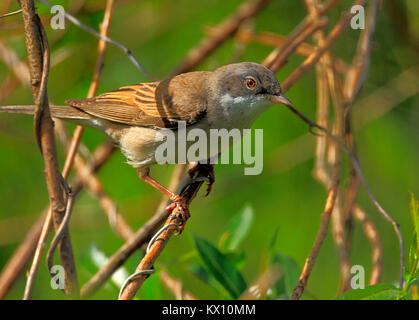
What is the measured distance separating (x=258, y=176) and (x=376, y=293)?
319 cm

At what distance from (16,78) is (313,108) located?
3.08 m

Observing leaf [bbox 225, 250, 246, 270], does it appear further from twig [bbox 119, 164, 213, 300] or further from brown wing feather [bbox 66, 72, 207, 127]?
brown wing feather [bbox 66, 72, 207, 127]

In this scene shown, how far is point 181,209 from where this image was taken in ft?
11.0

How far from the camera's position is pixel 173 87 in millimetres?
3914

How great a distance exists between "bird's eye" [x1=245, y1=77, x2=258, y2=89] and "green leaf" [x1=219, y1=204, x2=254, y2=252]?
0.89 metres

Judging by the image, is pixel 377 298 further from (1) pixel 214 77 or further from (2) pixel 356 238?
(2) pixel 356 238

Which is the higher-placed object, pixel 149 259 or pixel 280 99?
pixel 280 99

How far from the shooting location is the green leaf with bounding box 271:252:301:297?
3340 millimetres

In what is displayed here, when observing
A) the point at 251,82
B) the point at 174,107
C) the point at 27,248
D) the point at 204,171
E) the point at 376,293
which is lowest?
the point at 376,293

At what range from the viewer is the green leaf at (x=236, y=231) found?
3.50 metres

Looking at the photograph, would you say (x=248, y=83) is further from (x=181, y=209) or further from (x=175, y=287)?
(x=175, y=287)

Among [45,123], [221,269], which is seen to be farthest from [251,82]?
[45,123]


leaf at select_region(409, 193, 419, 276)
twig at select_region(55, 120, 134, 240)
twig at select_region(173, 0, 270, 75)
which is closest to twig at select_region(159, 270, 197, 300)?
twig at select_region(55, 120, 134, 240)

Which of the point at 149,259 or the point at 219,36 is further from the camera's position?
the point at 219,36
